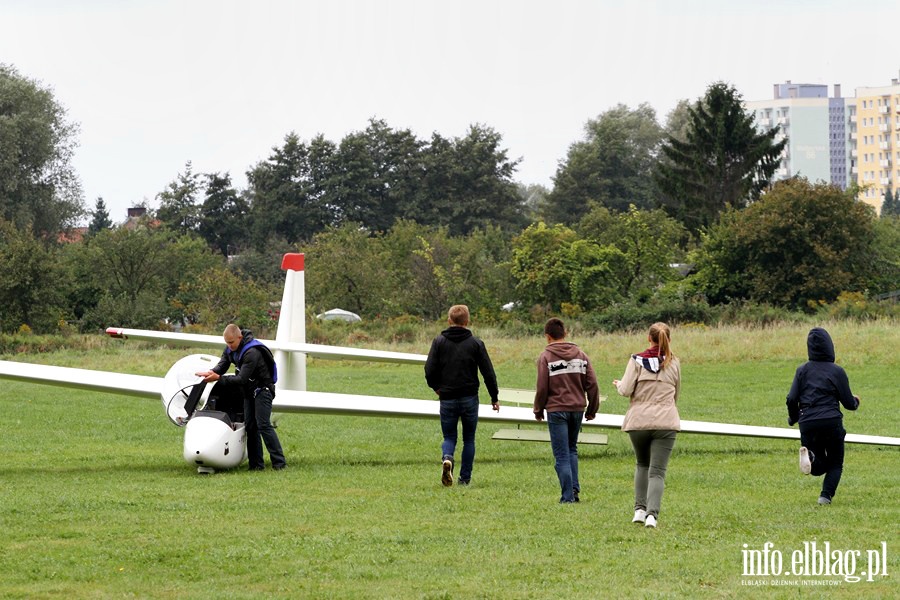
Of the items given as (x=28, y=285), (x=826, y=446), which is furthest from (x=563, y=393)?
(x=28, y=285)

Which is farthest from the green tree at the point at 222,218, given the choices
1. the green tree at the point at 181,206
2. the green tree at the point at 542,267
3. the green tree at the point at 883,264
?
the green tree at the point at 883,264

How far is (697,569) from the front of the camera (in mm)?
7668

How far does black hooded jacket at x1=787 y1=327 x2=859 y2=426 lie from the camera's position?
10.4 m

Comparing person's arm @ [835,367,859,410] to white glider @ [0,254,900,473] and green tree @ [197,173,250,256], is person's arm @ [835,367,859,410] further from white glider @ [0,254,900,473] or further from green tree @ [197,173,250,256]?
green tree @ [197,173,250,256]

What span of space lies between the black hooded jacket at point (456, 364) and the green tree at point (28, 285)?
3888 cm

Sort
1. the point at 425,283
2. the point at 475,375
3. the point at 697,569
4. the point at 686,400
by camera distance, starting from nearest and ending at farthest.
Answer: the point at 697,569 < the point at 475,375 < the point at 686,400 < the point at 425,283

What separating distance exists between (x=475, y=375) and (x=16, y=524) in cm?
422

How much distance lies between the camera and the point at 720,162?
68.6 m

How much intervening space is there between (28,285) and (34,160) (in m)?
20.2

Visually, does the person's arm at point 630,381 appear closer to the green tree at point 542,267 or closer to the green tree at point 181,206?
the green tree at point 542,267

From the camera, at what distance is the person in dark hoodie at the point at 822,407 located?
10.4 metres

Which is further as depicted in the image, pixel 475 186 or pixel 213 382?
pixel 475 186

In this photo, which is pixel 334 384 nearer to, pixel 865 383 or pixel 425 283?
pixel 865 383

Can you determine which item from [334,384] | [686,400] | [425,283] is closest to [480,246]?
[425,283]
